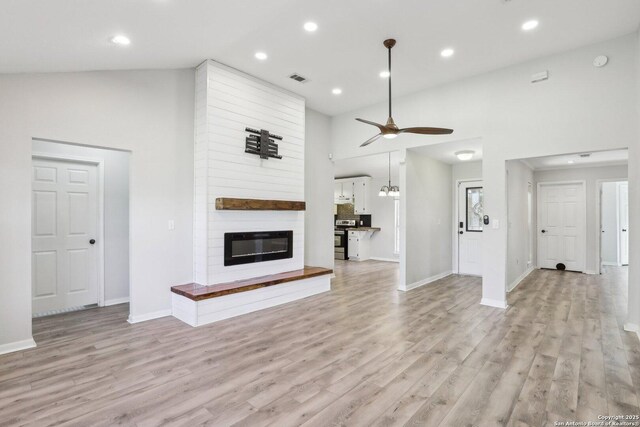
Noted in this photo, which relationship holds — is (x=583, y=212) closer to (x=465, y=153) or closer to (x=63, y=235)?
(x=465, y=153)

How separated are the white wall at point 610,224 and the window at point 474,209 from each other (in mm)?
3957

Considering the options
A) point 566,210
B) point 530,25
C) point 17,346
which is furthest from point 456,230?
point 17,346

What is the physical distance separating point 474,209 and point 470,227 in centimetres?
39

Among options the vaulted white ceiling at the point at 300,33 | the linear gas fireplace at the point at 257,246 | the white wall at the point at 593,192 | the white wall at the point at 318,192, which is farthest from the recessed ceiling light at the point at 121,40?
the white wall at the point at 593,192

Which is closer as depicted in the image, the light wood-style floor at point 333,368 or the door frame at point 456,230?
the light wood-style floor at point 333,368

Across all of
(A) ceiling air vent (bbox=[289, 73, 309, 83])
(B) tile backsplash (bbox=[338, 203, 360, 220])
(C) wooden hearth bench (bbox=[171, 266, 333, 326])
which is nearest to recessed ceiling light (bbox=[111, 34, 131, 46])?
(A) ceiling air vent (bbox=[289, 73, 309, 83])

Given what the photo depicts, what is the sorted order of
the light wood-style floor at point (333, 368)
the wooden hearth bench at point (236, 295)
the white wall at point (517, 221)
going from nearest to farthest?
the light wood-style floor at point (333, 368), the wooden hearth bench at point (236, 295), the white wall at point (517, 221)

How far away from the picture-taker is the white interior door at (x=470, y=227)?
6.71m

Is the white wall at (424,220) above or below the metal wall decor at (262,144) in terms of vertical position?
below

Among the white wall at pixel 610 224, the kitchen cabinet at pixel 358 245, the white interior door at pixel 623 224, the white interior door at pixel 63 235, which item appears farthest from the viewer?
the kitchen cabinet at pixel 358 245

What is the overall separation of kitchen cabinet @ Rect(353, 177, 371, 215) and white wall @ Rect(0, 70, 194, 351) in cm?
604

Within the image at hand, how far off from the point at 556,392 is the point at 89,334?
14.2 feet

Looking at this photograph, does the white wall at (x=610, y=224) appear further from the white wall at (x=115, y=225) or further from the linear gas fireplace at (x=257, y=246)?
the white wall at (x=115, y=225)

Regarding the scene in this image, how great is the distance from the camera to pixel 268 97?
4832mm
